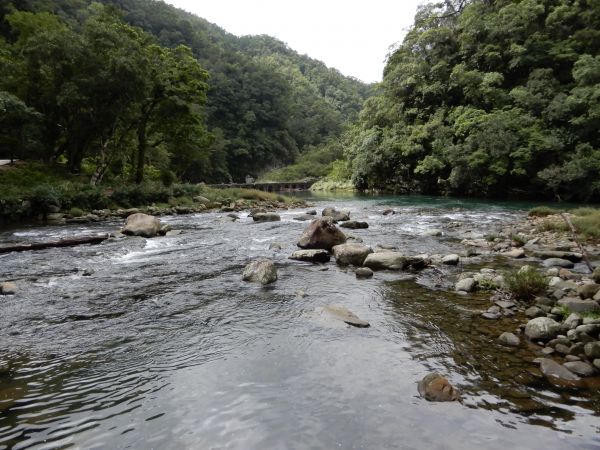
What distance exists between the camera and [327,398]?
13.6ft

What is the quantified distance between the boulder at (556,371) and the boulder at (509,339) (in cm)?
56

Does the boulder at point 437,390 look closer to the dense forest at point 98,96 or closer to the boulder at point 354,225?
the boulder at point 354,225

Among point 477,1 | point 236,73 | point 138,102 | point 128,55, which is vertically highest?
point 236,73

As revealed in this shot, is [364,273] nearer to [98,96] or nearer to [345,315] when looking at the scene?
[345,315]

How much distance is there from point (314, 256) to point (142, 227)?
7517mm

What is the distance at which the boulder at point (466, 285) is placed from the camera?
7.63 m

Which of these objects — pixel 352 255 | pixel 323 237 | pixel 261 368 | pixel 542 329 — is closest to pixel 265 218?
pixel 323 237

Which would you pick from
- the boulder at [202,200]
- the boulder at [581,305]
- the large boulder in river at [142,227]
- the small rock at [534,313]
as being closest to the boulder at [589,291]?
the boulder at [581,305]

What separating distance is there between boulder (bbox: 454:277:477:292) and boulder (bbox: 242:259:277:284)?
3824 millimetres

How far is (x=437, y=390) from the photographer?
4152mm

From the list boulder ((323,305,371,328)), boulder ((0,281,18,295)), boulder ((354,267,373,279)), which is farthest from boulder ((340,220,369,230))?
boulder ((0,281,18,295))

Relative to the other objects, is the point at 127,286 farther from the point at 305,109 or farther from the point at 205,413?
the point at 305,109

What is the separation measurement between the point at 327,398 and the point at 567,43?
3490 cm

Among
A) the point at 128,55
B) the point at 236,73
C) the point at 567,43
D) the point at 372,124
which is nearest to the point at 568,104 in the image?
the point at 567,43
